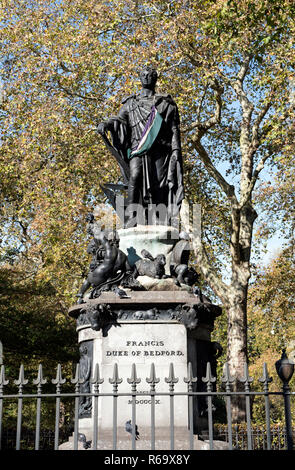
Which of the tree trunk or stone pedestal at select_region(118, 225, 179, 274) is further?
the tree trunk

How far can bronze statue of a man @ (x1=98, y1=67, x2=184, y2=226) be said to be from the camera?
32.2 ft

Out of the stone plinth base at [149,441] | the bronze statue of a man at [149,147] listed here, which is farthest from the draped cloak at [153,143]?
the stone plinth base at [149,441]

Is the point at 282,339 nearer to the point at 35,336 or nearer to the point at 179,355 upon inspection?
the point at 35,336

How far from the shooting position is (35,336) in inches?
854

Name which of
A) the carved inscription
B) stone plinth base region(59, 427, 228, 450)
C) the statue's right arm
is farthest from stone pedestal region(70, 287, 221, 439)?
the statue's right arm

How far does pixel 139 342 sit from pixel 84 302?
114 cm

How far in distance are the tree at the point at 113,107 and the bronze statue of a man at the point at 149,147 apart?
7674 millimetres

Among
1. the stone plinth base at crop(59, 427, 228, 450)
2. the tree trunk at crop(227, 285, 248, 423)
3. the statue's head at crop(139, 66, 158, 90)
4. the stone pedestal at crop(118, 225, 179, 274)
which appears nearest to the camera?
the stone plinth base at crop(59, 427, 228, 450)

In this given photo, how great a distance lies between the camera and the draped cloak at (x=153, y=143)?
9.81m

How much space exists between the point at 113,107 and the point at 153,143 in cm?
973

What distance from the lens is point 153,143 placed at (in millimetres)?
9906

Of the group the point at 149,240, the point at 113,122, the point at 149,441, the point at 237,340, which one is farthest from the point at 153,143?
the point at 237,340

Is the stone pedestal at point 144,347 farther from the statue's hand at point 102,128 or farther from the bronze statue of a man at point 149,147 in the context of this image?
the statue's hand at point 102,128

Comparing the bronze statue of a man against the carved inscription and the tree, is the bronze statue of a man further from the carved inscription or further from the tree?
the tree
